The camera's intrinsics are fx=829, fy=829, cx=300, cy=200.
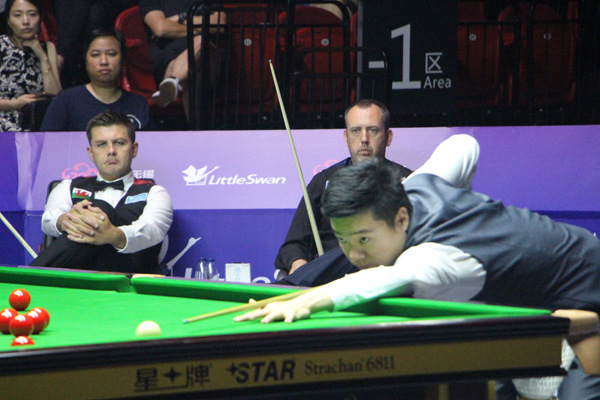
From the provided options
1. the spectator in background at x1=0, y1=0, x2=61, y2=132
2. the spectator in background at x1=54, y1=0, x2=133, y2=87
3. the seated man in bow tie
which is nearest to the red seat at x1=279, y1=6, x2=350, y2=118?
the spectator in background at x1=54, y1=0, x2=133, y2=87

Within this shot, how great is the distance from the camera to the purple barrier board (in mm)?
4352

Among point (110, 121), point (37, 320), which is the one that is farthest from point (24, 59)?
point (37, 320)

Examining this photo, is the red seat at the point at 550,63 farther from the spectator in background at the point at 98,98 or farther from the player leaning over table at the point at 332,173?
the spectator in background at the point at 98,98

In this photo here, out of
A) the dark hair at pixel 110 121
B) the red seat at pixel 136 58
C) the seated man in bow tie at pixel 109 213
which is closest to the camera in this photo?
the seated man in bow tie at pixel 109 213

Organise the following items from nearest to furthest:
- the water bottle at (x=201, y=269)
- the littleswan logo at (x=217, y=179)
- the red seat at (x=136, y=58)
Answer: the water bottle at (x=201, y=269), the littleswan logo at (x=217, y=179), the red seat at (x=136, y=58)

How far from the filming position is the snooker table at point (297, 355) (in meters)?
1.56

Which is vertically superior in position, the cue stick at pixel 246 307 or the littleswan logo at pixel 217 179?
the littleswan logo at pixel 217 179

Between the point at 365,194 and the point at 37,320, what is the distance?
83 cm

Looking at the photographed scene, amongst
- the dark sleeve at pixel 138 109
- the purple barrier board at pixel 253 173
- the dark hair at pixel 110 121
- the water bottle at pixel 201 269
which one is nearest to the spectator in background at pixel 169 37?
the dark sleeve at pixel 138 109

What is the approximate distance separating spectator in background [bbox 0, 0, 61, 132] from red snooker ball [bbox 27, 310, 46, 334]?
11.7 ft

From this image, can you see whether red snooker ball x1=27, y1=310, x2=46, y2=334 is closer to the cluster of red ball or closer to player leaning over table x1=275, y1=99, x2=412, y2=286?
the cluster of red ball

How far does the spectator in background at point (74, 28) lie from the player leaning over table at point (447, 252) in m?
4.10

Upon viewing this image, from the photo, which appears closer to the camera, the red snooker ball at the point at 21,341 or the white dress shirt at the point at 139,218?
the red snooker ball at the point at 21,341

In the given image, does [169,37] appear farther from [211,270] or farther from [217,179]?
[211,270]
